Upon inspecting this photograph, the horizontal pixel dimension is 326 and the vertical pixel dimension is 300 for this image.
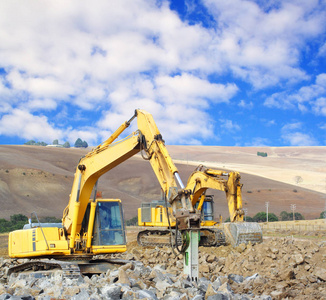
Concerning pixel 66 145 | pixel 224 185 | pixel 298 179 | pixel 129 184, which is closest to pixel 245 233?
pixel 224 185

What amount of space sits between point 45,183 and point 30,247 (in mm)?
68241

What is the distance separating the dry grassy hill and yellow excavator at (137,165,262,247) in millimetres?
42678

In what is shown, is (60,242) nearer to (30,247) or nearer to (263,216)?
(30,247)

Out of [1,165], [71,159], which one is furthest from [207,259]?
[71,159]

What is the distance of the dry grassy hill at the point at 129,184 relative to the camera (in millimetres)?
70250

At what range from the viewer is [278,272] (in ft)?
39.4

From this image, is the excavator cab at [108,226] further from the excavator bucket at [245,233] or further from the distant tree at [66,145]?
the distant tree at [66,145]

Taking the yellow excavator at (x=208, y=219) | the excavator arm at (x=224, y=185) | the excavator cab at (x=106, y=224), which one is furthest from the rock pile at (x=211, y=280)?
the excavator arm at (x=224, y=185)

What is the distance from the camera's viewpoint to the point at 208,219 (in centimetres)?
2358

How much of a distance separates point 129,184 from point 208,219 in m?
72.7

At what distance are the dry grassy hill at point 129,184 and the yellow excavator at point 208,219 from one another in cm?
4268

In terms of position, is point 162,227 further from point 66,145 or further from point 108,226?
point 66,145

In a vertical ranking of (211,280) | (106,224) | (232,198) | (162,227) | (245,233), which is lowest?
(211,280)

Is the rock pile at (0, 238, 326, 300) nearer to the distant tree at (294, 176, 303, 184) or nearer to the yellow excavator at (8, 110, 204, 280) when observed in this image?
the yellow excavator at (8, 110, 204, 280)
